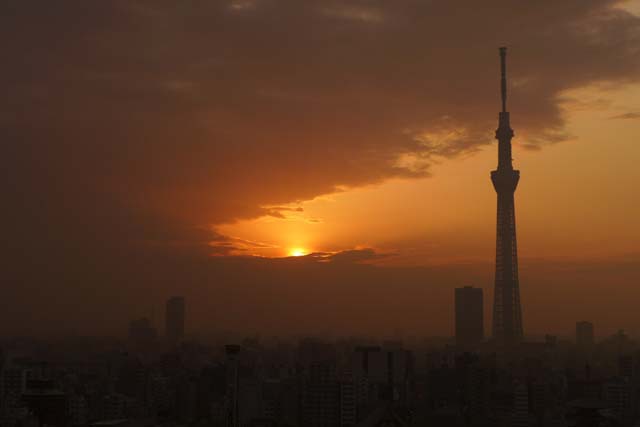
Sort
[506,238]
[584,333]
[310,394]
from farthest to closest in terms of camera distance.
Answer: [584,333] → [506,238] → [310,394]

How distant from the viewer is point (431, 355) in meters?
54.6

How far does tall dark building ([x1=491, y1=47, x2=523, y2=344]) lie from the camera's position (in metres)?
73.9

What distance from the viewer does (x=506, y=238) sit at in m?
74.2

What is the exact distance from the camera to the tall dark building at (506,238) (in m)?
73.9

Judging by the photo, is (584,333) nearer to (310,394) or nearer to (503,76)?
(503,76)

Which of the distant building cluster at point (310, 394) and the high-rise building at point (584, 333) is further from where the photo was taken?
the high-rise building at point (584, 333)

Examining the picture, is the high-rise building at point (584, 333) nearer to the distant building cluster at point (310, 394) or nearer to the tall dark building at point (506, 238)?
the tall dark building at point (506, 238)

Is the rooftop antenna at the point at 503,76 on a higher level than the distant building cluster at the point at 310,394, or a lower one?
higher

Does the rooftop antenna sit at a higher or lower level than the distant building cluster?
higher

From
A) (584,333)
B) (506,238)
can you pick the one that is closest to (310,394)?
(506,238)

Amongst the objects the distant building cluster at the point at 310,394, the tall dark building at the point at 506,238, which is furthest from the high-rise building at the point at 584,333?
the distant building cluster at the point at 310,394

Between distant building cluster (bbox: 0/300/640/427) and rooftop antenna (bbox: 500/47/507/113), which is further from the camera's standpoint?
rooftop antenna (bbox: 500/47/507/113)

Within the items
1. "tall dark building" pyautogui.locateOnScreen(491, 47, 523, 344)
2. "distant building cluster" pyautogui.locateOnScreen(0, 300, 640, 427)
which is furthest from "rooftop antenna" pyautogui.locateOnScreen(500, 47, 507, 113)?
"distant building cluster" pyautogui.locateOnScreen(0, 300, 640, 427)

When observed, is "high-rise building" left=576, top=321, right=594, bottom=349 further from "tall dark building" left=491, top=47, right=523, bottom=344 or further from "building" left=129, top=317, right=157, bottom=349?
"building" left=129, top=317, right=157, bottom=349
